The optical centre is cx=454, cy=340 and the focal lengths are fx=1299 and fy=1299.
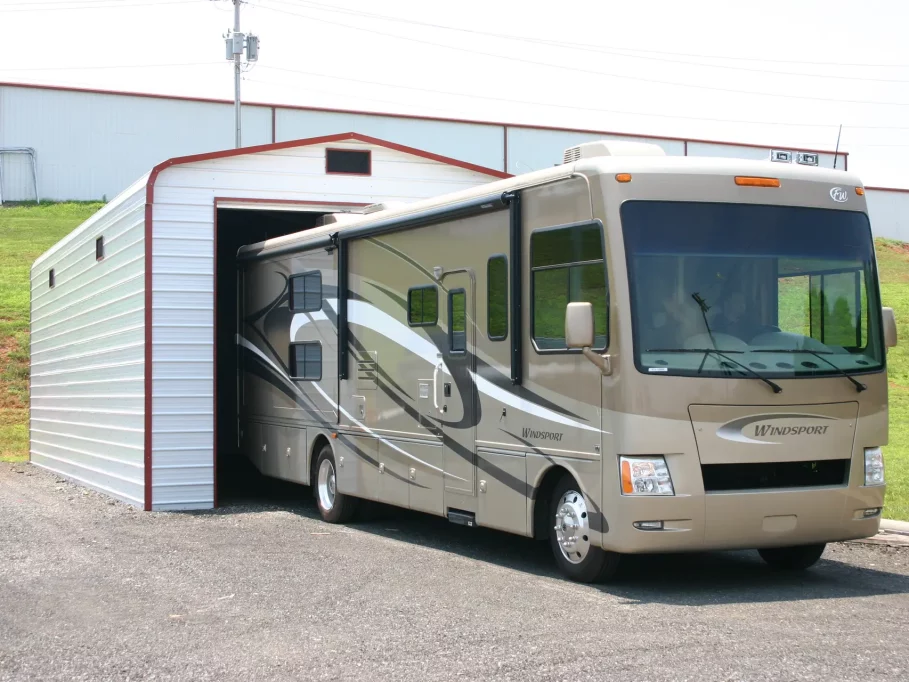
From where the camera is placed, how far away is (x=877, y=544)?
37.8 ft

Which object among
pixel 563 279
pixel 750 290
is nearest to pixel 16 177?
pixel 563 279

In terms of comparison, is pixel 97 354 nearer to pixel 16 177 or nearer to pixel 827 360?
pixel 827 360

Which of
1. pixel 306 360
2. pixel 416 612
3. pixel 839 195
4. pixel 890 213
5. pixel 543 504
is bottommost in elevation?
pixel 416 612

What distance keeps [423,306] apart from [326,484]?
333cm

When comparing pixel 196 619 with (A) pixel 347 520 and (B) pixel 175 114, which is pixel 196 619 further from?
(B) pixel 175 114

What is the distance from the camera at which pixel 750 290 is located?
948cm

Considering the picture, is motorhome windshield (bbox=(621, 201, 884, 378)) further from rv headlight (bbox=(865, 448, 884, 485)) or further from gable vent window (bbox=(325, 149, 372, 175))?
gable vent window (bbox=(325, 149, 372, 175))

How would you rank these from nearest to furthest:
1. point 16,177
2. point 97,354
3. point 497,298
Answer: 1. point 497,298
2. point 97,354
3. point 16,177

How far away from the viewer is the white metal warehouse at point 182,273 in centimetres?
1568

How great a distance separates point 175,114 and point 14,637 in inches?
1677

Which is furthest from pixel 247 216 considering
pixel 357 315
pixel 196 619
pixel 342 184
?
pixel 196 619

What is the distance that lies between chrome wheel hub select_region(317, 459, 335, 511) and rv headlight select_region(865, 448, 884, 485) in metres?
6.31

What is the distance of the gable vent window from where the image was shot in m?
16.9

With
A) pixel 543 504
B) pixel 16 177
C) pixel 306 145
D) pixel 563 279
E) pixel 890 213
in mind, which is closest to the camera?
pixel 563 279
